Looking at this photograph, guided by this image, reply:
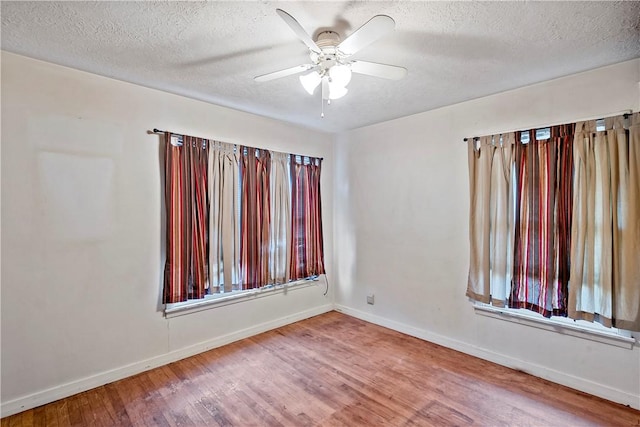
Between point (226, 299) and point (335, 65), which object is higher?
point (335, 65)

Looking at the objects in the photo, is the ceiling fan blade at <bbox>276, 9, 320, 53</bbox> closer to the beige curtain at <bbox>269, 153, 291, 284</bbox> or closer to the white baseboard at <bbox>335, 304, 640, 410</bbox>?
the beige curtain at <bbox>269, 153, 291, 284</bbox>

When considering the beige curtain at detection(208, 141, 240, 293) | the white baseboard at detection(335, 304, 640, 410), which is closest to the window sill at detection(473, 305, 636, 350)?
the white baseboard at detection(335, 304, 640, 410)

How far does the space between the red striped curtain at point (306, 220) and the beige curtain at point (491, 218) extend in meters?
1.88

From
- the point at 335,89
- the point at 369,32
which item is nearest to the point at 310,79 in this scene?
the point at 335,89

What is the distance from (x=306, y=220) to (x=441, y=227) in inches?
65.2

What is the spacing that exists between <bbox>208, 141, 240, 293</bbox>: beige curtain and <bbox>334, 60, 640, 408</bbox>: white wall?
1.63 metres

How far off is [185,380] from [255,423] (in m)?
0.88

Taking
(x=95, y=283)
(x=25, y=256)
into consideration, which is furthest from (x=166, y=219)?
(x=25, y=256)

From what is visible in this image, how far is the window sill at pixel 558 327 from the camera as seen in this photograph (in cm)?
223

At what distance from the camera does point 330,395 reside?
92.2 inches

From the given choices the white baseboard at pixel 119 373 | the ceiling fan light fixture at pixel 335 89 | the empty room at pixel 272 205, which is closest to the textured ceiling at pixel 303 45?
the empty room at pixel 272 205

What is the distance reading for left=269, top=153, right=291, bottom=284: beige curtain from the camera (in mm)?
3600

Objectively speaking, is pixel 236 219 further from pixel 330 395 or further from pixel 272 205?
pixel 330 395

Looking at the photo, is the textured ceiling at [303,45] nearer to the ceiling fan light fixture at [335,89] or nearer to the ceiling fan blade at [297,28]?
the ceiling fan blade at [297,28]
